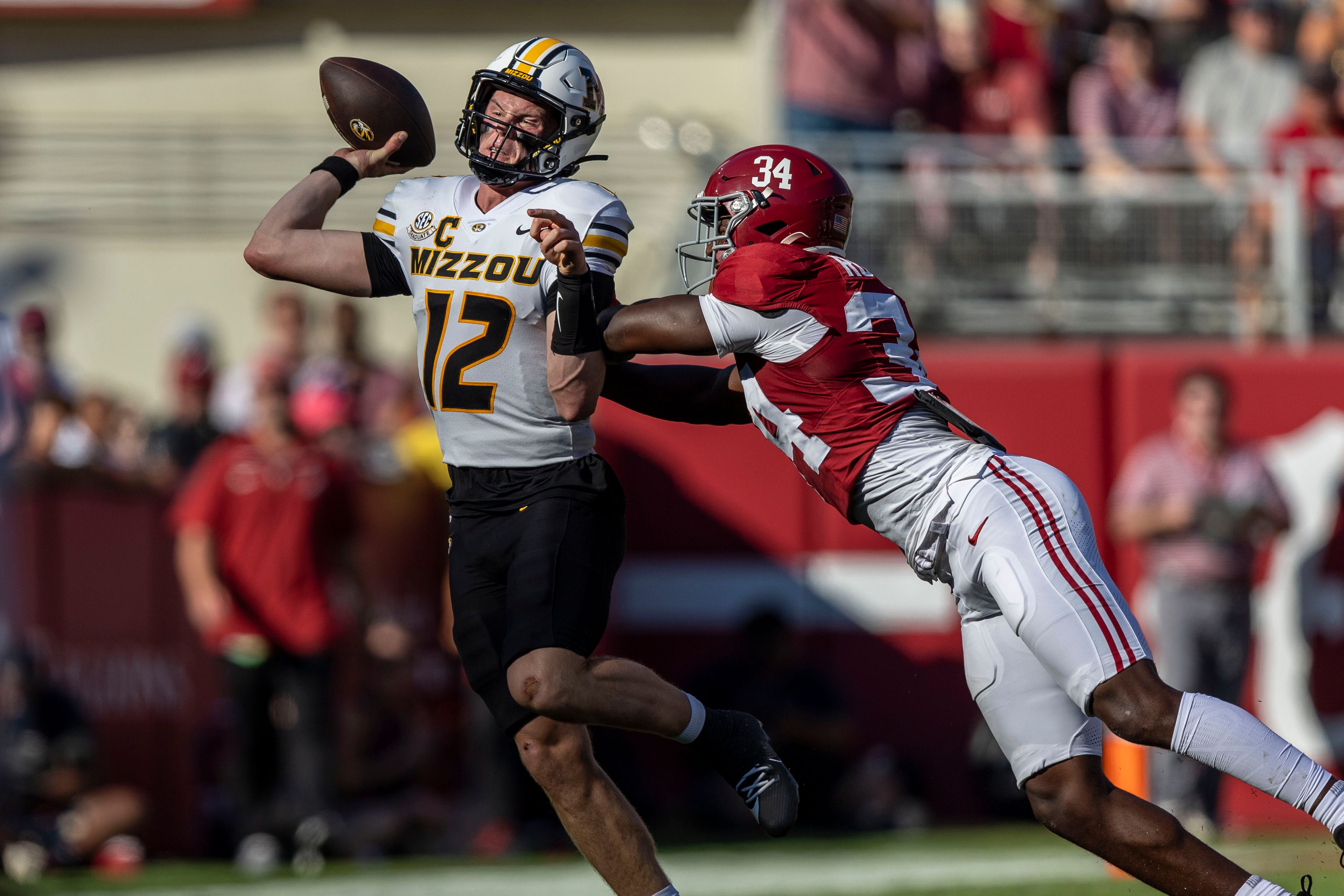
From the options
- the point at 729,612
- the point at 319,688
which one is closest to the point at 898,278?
the point at 729,612

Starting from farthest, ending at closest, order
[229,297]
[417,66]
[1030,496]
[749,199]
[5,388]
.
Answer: [417,66]
[229,297]
[5,388]
[749,199]
[1030,496]

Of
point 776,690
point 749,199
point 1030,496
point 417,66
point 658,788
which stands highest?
point 417,66

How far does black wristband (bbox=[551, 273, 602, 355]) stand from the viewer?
4.40 metres

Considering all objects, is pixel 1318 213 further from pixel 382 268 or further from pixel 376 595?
pixel 382 268

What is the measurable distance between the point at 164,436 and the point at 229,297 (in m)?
2.49

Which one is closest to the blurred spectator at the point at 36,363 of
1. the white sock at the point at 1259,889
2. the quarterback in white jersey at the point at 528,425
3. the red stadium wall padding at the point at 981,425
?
the red stadium wall padding at the point at 981,425

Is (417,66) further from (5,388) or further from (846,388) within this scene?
(846,388)

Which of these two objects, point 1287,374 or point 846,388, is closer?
point 846,388

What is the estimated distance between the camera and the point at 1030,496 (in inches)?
171

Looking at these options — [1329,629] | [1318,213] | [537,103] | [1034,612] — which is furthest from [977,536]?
[1318,213]

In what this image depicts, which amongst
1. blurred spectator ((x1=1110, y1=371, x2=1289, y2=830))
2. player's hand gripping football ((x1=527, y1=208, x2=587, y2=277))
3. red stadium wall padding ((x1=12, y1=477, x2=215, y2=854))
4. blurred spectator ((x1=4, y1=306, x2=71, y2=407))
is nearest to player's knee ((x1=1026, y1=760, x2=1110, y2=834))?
player's hand gripping football ((x1=527, y1=208, x2=587, y2=277))

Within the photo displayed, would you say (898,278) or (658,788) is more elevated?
(898,278)

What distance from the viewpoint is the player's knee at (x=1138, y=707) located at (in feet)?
13.5

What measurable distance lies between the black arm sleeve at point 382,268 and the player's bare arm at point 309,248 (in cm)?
1
